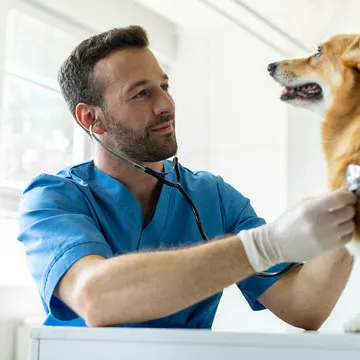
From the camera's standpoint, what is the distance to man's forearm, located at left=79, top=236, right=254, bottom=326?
0.91m

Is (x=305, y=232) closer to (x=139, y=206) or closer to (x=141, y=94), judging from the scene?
(x=139, y=206)

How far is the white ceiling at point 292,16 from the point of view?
245cm

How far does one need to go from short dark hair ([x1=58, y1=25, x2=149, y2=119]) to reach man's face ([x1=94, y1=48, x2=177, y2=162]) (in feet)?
0.07

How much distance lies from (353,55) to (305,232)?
34 cm

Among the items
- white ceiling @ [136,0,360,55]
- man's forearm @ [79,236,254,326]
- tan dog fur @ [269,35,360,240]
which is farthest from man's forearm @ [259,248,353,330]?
white ceiling @ [136,0,360,55]

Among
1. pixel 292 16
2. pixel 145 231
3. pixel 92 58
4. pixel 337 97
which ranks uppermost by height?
pixel 292 16

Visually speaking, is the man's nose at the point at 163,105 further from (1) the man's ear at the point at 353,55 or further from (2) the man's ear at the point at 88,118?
(1) the man's ear at the point at 353,55

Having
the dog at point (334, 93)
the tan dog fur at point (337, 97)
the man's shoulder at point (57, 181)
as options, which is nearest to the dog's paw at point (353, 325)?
the dog at point (334, 93)

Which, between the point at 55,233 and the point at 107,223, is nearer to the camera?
the point at 55,233

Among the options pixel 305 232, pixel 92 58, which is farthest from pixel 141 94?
pixel 305 232

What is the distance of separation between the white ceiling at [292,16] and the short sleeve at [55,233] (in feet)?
4.51

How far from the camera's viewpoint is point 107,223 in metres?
1.27

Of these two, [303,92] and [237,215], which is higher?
[303,92]

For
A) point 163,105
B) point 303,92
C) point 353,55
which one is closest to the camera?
point 353,55
